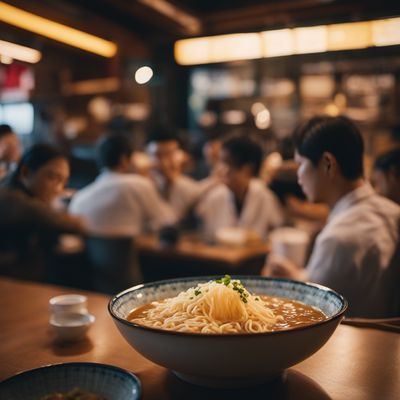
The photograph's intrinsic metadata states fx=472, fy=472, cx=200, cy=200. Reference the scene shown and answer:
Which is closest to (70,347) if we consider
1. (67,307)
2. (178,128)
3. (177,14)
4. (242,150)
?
(67,307)

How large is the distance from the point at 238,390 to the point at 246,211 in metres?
3.60

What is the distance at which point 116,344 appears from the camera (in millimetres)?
1359

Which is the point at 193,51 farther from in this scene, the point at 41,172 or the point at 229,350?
the point at 229,350

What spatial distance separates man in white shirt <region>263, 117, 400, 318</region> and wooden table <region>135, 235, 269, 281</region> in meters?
1.61

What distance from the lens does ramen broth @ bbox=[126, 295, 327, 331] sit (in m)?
1.14

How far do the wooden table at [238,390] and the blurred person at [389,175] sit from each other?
1.15m

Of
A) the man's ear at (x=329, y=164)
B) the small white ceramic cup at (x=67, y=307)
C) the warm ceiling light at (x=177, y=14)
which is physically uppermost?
the warm ceiling light at (x=177, y=14)

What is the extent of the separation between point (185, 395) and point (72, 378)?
25cm

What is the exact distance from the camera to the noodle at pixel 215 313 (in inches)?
41.8

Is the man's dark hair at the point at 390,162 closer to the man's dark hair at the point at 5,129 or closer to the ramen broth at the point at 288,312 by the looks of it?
the ramen broth at the point at 288,312

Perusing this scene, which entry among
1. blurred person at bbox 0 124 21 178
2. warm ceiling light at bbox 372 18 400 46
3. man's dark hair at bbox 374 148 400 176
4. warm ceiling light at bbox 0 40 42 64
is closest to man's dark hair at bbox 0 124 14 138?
blurred person at bbox 0 124 21 178

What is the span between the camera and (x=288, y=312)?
1223 millimetres

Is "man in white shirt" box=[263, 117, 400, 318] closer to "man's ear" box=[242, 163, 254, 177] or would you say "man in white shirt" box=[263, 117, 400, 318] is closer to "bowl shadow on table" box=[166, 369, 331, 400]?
"bowl shadow on table" box=[166, 369, 331, 400]

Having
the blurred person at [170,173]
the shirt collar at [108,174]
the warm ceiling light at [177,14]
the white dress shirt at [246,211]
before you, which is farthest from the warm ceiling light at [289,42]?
the shirt collar at [108,174]
